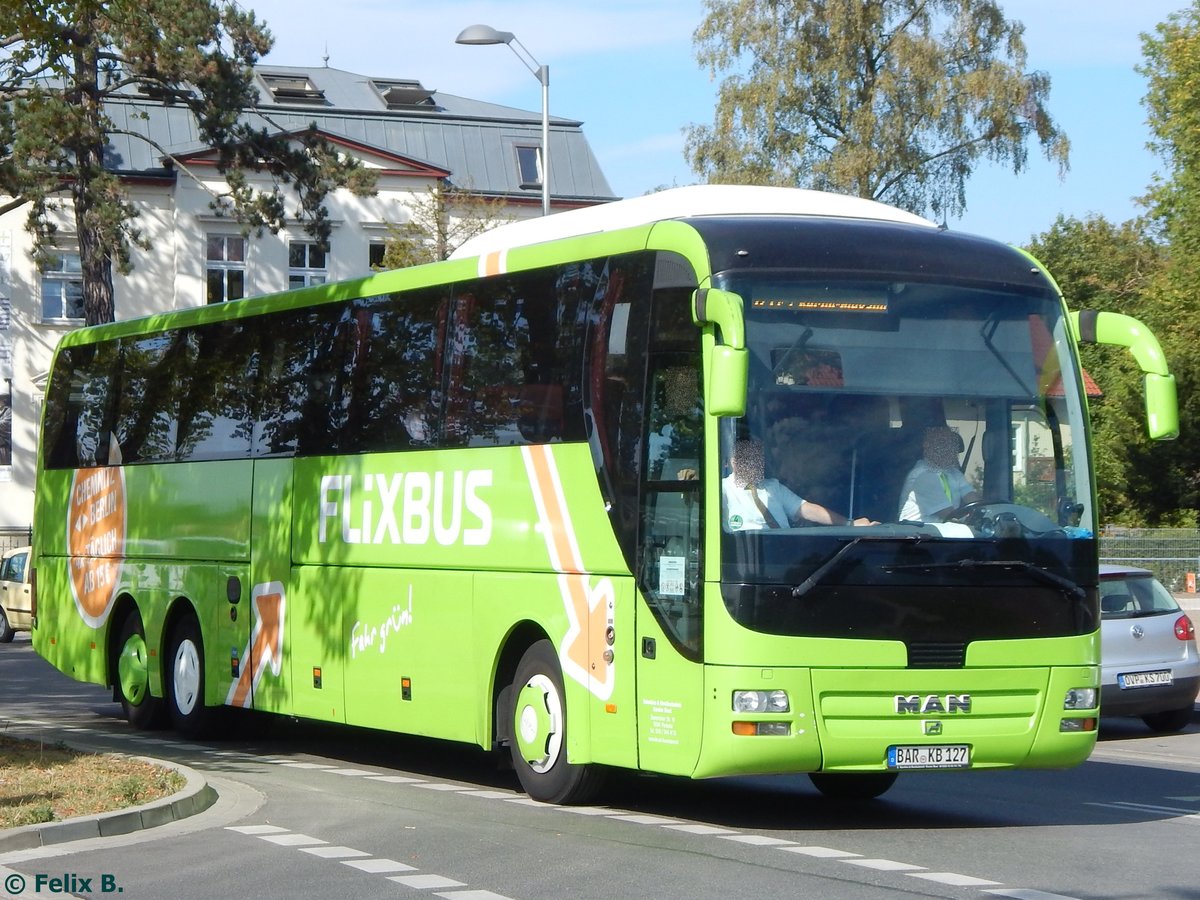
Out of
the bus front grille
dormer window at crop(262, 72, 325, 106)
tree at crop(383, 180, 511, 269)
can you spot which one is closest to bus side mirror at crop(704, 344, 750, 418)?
the bus front grille

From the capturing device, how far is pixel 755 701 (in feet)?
34.4

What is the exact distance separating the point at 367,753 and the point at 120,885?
7.70 m

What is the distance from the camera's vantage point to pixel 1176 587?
35.6 metres

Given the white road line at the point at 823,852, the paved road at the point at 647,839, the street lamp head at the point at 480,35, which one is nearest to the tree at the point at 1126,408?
the street lamp head at the point at 480,35

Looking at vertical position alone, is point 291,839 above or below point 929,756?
below

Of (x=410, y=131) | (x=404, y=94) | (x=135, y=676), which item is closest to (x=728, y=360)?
(x=135, y=676)

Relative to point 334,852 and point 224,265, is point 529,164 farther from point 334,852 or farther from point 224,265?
point 334,852

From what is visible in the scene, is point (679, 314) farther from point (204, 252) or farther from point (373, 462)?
point (204, 252)

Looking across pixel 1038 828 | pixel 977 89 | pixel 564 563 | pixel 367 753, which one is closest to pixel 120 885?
pixel 564 563

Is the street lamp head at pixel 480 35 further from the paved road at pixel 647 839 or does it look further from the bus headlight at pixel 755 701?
the bus headlight at pixel 755 701

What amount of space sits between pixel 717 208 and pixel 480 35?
16.4 m

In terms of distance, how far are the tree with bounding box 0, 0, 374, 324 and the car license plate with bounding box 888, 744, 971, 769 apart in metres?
26.4

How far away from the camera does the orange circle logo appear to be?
19016 millimetres

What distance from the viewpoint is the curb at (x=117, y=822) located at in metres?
10.0
